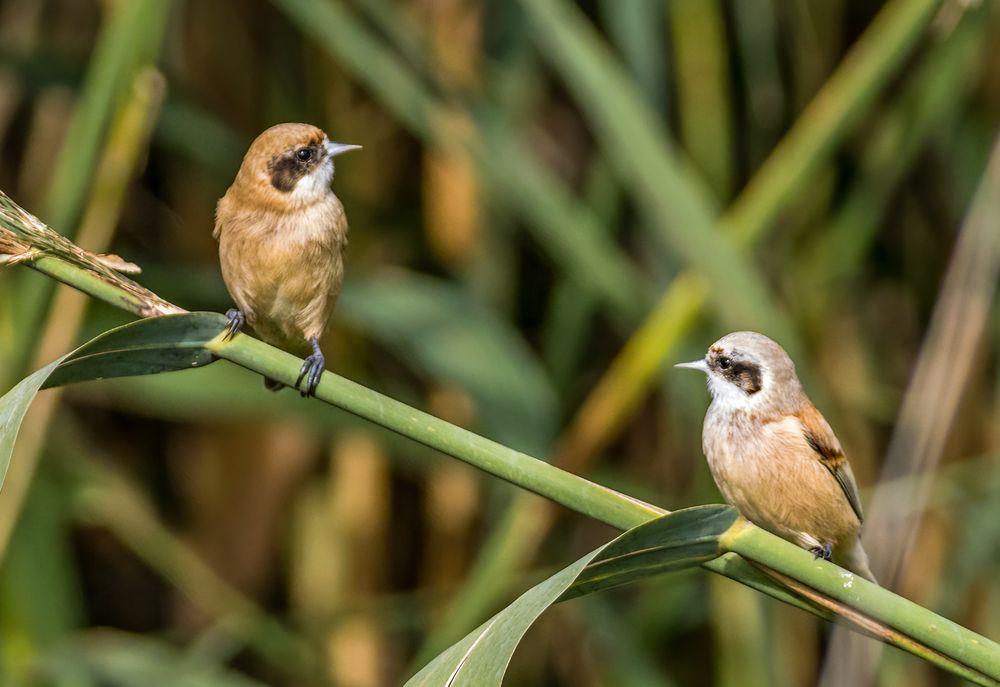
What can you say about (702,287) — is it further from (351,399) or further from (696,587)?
(351,399)

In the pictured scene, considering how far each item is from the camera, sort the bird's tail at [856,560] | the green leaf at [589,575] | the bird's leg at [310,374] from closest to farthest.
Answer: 1. the green leaf at [589,575]
2. the bird's leg at [310,374]
3. the bird's tail at [856,560]

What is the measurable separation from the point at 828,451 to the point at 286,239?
1076 mm

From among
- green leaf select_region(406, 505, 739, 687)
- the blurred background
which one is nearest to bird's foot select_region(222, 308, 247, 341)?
green leaf select_region(406, 505, 739, 687)

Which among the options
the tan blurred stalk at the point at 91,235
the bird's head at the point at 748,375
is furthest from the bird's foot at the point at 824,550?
the tan blurred stalk at the point at 91,235

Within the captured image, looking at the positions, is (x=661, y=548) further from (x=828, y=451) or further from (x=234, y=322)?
(x=828, y=451)

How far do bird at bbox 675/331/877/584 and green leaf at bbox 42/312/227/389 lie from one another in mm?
978

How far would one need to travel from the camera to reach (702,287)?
2926mm

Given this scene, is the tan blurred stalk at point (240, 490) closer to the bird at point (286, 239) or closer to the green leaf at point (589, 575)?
the bird at point (286, 239)

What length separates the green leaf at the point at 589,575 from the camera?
4.55 ft

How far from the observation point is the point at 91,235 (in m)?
2.92

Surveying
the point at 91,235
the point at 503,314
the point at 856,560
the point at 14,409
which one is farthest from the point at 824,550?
the point at 91,235

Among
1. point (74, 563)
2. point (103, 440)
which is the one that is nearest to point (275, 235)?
point (103, 440)

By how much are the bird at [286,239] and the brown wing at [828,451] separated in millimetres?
918

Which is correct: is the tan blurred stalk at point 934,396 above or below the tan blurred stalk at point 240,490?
above
